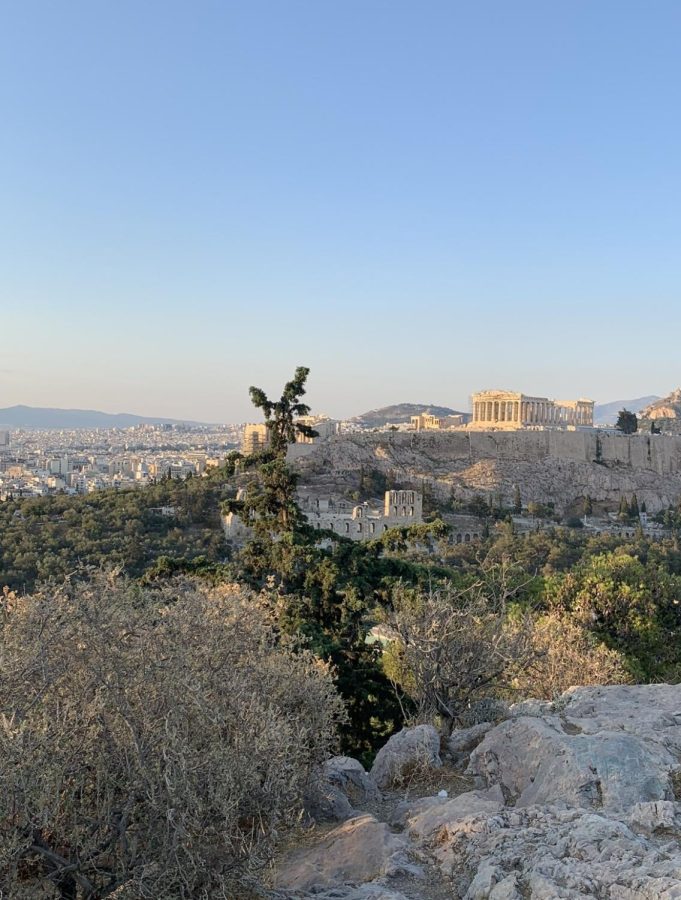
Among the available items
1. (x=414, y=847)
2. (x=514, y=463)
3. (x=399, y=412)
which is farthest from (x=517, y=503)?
(x=399, y=412)

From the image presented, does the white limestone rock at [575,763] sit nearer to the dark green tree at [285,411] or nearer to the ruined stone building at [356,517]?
the dark green tree at [285,411]

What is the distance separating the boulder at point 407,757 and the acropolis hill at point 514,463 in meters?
39.0

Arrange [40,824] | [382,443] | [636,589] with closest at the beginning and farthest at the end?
[40,824] < [636,589] < [382,443]

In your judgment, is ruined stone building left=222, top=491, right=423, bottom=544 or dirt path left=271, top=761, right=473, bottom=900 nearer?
dirt path left=271, top=761, right=473, bottom=900

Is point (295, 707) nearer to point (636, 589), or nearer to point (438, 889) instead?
point (438, 889)

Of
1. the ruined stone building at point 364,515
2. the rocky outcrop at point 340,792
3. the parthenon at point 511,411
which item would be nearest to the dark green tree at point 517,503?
the ruined stone building at point 364,515

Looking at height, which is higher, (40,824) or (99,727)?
(99,727)

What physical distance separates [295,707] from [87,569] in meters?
1.86

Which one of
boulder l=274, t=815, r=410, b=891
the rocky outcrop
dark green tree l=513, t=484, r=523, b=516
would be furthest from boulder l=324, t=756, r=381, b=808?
dark green tree l=513, t=484, r=523, b=516

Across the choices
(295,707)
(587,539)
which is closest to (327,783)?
(295,707)

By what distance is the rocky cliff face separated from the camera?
337 cm

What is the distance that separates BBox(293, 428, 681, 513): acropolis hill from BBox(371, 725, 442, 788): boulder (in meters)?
39.0

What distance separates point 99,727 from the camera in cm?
362

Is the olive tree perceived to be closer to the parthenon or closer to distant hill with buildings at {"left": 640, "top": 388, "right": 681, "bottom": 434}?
the parthenon
